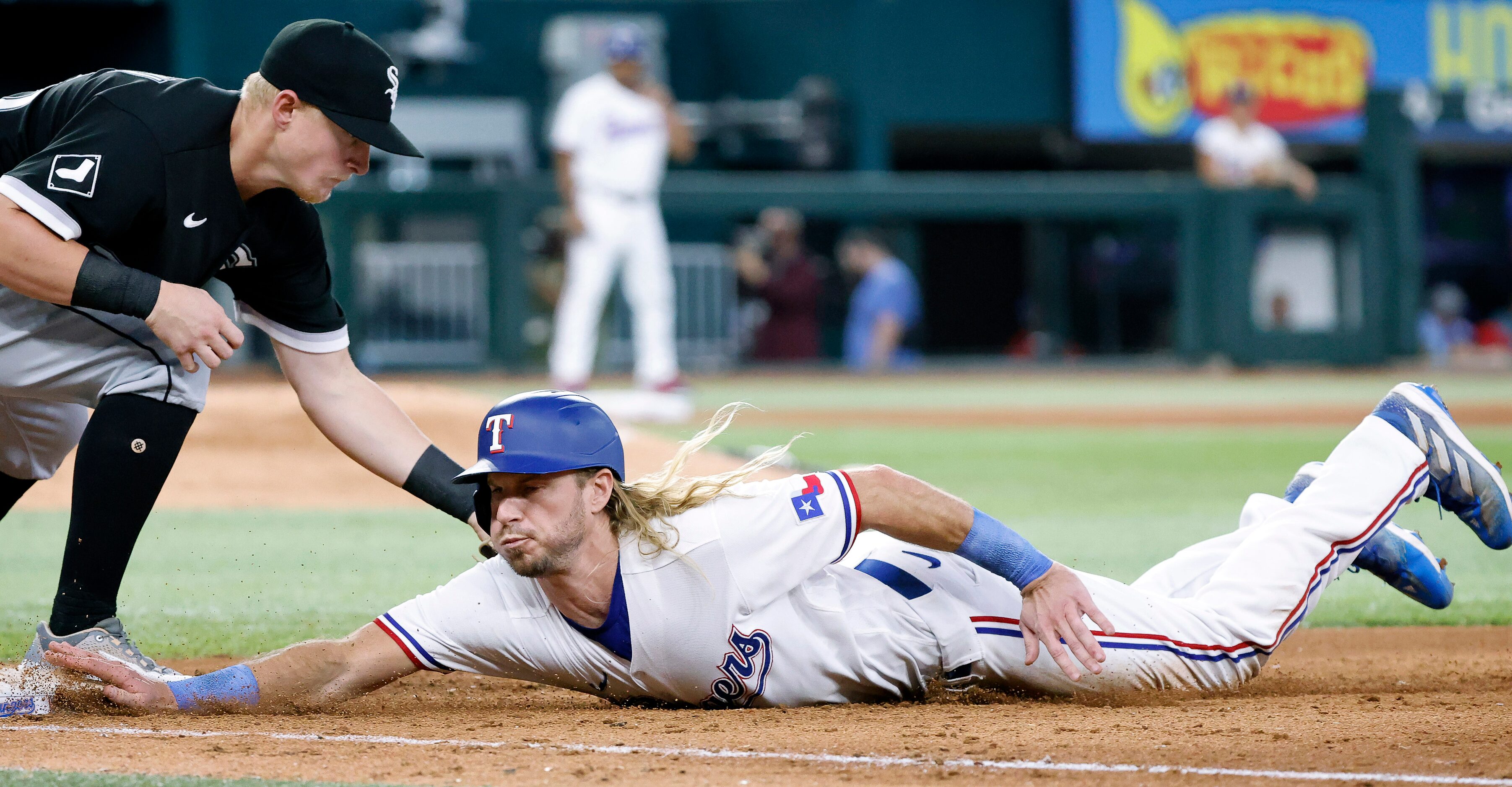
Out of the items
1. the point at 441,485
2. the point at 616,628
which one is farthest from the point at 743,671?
the point at 441,485

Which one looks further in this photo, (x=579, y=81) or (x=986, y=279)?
(x=986, y=279)

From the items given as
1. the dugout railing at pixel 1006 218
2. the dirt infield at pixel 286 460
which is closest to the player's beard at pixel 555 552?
the dirt infield at pixel 286 460

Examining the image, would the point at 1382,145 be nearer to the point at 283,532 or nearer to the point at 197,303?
the point at 283,532

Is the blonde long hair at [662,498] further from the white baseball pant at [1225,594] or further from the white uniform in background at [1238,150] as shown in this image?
the white uniform in background at [1238,150]

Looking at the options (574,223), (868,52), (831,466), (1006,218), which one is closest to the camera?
(831,466)

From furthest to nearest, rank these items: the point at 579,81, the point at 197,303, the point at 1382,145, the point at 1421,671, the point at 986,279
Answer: the point at 986,279 → the point at 579,81 → the point at 1382,145 → the point at 1421,671 → the point at 197,303

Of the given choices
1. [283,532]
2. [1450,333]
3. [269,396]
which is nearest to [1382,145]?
[1450,333]

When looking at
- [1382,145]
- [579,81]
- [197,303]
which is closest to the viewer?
[197,303]

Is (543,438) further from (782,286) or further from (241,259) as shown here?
(782,286)
